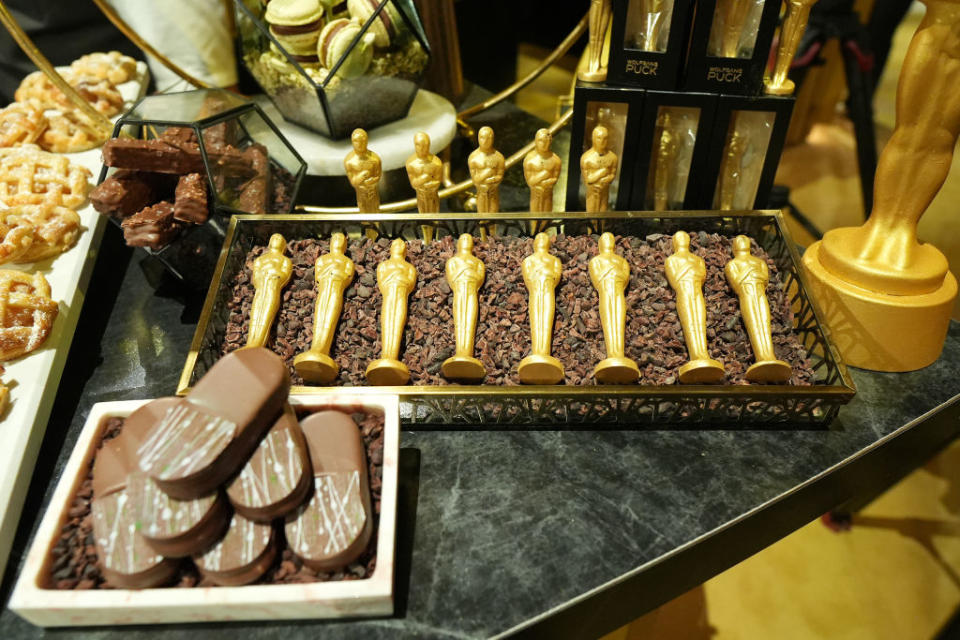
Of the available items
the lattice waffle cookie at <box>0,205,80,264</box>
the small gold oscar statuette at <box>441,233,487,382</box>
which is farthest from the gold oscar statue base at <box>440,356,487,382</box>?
the lattice waffle cookie at <box>0,205,80,264</box>

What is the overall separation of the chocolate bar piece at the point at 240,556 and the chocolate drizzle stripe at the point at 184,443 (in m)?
0.08

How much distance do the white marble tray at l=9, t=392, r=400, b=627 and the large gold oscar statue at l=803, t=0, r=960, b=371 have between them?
62 centimetres

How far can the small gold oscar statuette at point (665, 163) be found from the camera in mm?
938

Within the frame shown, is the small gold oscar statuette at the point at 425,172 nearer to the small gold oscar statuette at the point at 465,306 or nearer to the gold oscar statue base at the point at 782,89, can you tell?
the small gold oscar statuette at the point at 465,306

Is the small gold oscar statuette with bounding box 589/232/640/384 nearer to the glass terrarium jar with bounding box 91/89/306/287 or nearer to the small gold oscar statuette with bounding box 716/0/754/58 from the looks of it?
the small gold oscar statuette with bounding box 716/0/754/58

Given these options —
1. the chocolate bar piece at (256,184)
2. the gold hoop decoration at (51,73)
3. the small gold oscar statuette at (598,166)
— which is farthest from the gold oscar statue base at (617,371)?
the gold hoop decoration at (51,73)

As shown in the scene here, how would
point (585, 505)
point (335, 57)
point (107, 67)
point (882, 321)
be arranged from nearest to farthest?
point (585, 505), point (882, 321), point (335, 57), point (107, 67)

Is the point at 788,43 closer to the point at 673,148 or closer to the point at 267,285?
Answer: the point at 673,148

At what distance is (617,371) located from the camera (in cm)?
73

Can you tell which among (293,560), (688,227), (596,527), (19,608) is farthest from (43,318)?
(688,227)

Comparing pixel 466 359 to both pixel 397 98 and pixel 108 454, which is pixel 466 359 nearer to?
pixel 108 454

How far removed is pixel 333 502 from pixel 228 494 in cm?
9

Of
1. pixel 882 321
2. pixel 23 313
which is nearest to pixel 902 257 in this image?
pixel 882 321

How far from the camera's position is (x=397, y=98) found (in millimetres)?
1156
